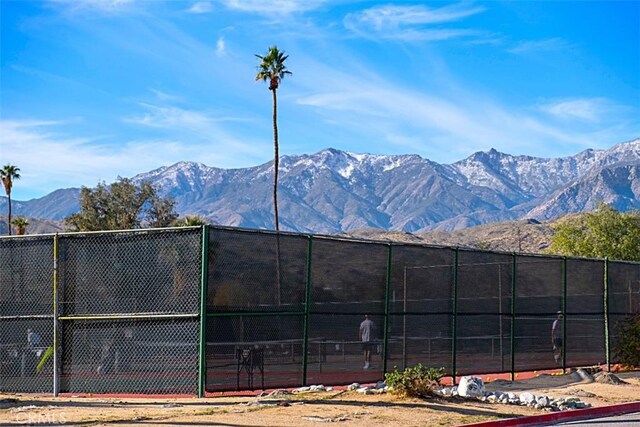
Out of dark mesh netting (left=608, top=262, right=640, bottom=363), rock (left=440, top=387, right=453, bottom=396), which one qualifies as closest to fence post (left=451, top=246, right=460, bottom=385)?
rock (left=440, top=387, right=453, bottom=396)

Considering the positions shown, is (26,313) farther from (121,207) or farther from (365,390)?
(121,207)

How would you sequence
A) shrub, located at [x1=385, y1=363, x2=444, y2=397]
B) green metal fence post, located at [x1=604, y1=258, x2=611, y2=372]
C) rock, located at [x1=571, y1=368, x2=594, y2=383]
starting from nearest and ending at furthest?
shrub, located at [x1=385, y1=363, x2=444, y2=397]
rock, located at [x1=571, y1=368, x2=594, y2=383]
green metal fence post, located at [x1=604, y1=258, x2=611, y2=372]

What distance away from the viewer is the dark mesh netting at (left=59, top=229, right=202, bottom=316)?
1416 cm

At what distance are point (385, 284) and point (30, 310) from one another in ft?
20.9

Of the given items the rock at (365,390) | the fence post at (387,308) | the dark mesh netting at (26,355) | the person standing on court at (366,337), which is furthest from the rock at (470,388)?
Answer: the dark mesh netting at (26,355)

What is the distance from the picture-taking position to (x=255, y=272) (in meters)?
14.9

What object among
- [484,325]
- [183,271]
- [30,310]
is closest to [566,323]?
[484,325]

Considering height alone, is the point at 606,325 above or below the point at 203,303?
below

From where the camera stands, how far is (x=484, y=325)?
778 inches

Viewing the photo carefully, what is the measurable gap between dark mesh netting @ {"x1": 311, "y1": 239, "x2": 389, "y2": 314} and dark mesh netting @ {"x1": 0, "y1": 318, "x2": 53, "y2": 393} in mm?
4500

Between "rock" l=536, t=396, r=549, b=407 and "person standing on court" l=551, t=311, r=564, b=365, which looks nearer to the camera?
"rock" l=536, t=396, r=549, b=407

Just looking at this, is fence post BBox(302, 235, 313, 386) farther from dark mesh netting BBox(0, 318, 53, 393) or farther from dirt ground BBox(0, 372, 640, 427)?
dark mesh netting BBox(0, 318, 53, 393)

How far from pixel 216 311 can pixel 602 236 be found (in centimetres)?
4182

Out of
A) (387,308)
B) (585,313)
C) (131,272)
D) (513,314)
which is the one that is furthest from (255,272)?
(585,313)
